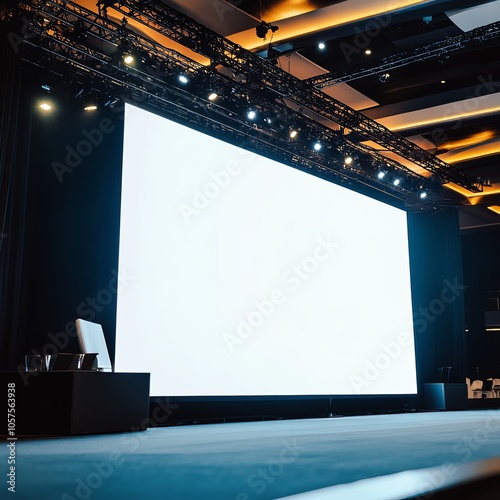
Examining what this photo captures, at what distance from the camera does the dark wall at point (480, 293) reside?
43.8 ft

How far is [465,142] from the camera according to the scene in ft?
31.9

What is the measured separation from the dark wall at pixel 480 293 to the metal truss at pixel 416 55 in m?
7.39

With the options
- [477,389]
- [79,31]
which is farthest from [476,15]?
[477,389]

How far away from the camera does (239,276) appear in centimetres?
664

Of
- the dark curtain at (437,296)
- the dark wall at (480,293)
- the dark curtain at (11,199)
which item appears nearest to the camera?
the dark curtain at (11,199)

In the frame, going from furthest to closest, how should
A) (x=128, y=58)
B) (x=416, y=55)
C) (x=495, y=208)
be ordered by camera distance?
(x=495, y=208) → (x=416, y=55) → (x=128, y=58)

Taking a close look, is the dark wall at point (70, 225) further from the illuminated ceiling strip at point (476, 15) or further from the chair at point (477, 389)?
the chair at point (477, 389)

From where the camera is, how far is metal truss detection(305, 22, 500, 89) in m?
6.08

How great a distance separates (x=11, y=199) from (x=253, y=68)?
2.68 metres

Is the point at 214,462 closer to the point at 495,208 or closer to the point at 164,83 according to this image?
the point at 164,83

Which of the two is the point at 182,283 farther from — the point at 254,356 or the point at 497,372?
the point at 497,372

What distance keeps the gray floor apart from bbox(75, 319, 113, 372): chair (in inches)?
29.0

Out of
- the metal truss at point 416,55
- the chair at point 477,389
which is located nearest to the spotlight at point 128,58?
the metal truss at point 416,55

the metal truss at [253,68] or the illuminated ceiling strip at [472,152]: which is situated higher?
the illuminated ceiling strip at [472,152]
